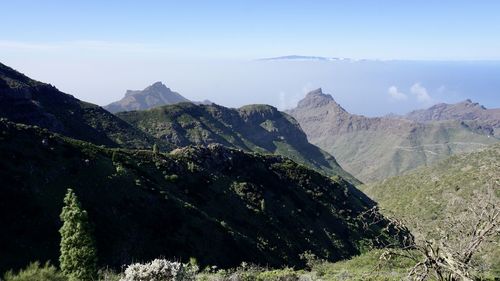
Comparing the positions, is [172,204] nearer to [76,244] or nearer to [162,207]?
[162,207]

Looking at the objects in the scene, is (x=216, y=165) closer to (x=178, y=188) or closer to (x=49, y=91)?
(x=178, y=188)

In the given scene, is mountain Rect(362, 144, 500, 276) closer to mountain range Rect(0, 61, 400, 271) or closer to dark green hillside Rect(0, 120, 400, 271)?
mountain range Rect(0, 61, 400, 271)

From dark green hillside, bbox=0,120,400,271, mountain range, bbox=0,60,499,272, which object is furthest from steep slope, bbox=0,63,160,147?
dark green hillside, bbox=0,120,400,271

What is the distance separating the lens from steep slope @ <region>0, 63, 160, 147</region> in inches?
4700

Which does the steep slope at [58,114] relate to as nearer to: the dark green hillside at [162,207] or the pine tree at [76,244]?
the dark green hillside at [162,207]

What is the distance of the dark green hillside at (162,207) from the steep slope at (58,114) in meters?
61.8

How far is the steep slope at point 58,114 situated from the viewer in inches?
4700

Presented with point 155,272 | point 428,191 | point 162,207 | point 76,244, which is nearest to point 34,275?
point 155,272

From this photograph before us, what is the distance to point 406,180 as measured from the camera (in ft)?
502

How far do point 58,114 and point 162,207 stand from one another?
96479 millimetres

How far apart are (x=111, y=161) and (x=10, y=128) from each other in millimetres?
13871

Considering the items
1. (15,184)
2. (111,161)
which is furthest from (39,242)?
(111,161)

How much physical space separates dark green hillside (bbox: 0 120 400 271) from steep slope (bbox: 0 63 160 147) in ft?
203

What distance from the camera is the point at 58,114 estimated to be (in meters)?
136
